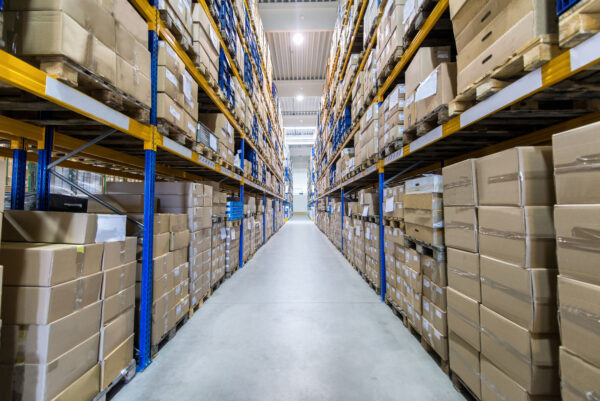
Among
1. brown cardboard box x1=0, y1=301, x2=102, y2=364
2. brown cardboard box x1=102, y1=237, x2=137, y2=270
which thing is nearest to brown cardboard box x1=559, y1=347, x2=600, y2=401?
brown cardboard box x1=0, y1=301, x2=102, y2=364

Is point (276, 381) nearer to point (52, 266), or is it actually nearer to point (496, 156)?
point (52, 266)

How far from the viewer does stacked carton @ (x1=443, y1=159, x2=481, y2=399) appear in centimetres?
163

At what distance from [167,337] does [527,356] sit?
2.82 metres

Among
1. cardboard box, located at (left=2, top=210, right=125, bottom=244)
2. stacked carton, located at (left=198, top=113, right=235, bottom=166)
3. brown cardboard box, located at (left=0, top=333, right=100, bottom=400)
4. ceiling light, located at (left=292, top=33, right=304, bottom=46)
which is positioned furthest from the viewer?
ceiling light, located at (left=292, top=33, right=304, bottom=46)

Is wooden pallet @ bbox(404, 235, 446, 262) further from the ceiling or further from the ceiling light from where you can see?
the ceiling light

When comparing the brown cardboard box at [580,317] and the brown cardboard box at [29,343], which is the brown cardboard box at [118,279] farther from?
the brown cardboard box at [580,317]

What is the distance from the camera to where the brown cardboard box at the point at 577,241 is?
0.99 meters

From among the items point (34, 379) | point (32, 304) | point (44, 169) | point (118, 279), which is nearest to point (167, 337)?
point (118, 279)

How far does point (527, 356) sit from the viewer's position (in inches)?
49.3

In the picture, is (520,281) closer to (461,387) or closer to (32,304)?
(461,387)

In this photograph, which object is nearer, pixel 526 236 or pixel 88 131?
pixel 526 236

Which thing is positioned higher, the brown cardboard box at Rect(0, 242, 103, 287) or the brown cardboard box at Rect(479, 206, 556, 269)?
the brown cardboard box at Rect(479, 206, 556, 269)

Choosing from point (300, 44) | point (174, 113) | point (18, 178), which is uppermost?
point (300, 44)

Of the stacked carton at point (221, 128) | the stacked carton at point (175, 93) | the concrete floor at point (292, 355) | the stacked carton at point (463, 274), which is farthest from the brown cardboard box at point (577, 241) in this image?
the stacked carton at point (221, 128)
